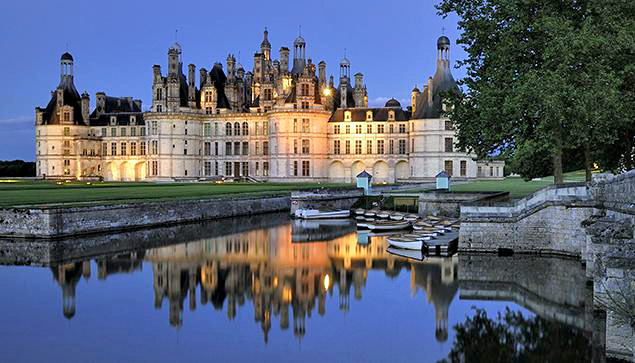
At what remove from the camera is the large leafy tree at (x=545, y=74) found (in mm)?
22797

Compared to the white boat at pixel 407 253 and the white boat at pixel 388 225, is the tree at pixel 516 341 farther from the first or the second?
the white boat at pixel 388 225

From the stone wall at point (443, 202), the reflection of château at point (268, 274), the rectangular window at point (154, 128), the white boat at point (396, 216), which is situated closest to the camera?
the reflection of château at point (268, 274)

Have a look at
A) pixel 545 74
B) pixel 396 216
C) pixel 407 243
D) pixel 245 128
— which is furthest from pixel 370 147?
pixel 545 74

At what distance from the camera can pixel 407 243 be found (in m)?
25.4

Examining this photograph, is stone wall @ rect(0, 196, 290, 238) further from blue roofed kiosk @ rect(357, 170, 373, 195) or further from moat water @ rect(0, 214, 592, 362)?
blue roofed kiosk @ rect(357, 170, 373, 195)

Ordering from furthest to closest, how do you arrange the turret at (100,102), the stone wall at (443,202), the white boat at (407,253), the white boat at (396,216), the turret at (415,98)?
1. the turret at (100,102)
2. the turret at (415,98)
3. the white boat at (396,216)
4. the stone wall at (443,202)
5. the white boat at (407,253)

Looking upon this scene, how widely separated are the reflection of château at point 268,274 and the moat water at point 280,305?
2.6 inches

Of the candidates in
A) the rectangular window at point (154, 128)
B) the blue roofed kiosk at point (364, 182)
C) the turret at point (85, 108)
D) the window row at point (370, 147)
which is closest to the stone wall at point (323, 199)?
the blue roofed kiosk at point (364, 182)

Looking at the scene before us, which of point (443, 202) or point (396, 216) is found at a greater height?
point (443, 202)

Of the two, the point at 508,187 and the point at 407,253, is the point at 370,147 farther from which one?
the point at 407,253

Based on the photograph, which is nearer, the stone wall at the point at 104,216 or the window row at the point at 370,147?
the stone wall at the point at 104,216

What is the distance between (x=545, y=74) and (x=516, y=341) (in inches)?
498

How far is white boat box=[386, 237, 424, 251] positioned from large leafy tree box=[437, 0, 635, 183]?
5181 millimetres

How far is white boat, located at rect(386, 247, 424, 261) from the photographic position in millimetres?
24084
